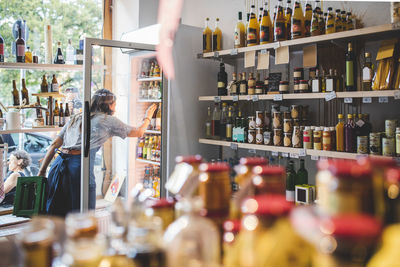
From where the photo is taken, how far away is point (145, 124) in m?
3.77

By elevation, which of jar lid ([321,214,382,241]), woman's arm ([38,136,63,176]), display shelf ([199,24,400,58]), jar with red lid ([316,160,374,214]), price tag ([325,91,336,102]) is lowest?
woman's arm ([38,136,63,176])

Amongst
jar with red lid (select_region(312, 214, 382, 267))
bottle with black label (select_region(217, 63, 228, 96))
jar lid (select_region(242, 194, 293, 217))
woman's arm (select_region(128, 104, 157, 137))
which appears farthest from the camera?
woman's arm (select_region(128, 104, 157, 137))

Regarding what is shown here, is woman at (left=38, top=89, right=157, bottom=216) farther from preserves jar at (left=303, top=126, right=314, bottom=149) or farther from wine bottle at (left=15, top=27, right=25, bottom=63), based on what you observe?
preserves jar at (left=303, top=126, right=314, bottom=149)

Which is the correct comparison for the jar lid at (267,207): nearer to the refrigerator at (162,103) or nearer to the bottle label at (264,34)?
the bottle label at (264,34)

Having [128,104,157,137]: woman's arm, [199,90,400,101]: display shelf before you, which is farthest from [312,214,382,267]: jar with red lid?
[128,104,157,137]: woman's arm

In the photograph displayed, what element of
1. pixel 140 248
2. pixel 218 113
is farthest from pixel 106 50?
pixel 140 248

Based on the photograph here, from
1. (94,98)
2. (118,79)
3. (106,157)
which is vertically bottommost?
(106,157)

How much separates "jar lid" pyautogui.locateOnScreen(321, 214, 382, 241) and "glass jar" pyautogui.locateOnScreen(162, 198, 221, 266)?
9.3 inches

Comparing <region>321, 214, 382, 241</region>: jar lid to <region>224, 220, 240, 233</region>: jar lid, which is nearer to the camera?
<region>321, 214, 382, 241</region>: jar lid

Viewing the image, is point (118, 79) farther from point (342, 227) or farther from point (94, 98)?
point (342, 227)

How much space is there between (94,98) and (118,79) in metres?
0.84

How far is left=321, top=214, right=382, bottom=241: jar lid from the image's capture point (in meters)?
0.55

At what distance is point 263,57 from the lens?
3080mm

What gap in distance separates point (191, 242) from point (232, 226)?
0.18 meters
